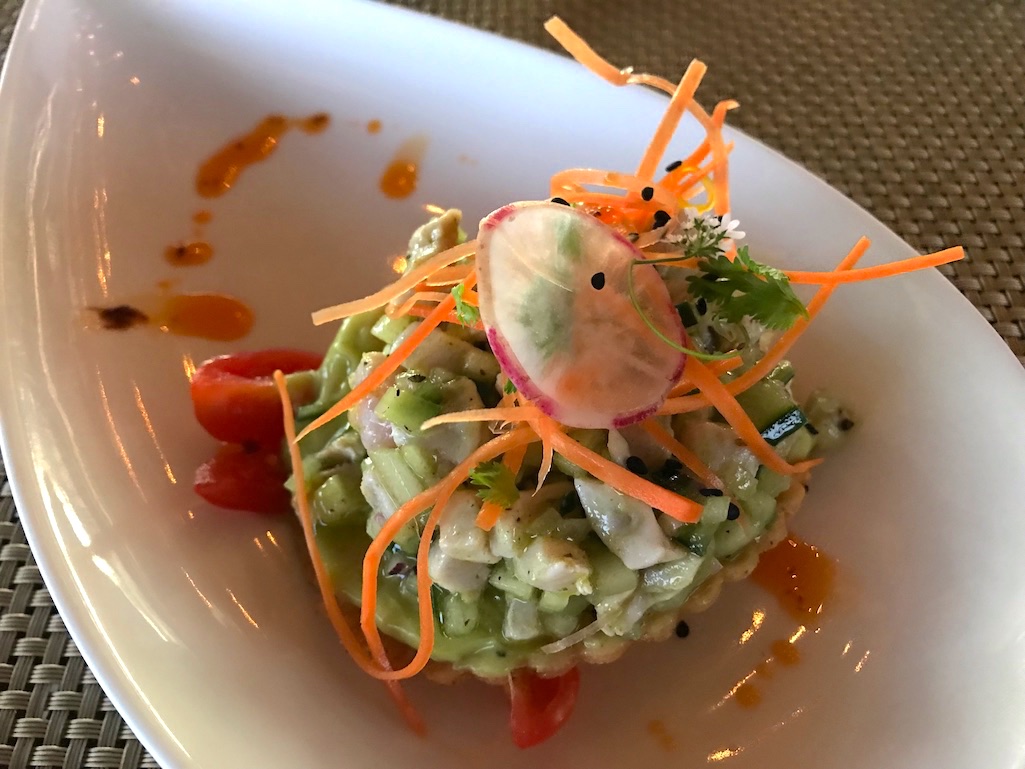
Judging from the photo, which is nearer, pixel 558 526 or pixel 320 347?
pixel 558 526

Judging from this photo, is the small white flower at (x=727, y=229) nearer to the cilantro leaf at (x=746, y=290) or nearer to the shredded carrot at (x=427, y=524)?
the cilantro leaf at (x=746, y=290)

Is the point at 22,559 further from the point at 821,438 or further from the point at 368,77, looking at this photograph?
the point at 821,438

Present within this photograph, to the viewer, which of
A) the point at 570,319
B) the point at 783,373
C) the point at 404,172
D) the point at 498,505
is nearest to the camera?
the point at 570,319

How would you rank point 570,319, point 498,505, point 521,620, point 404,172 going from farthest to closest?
point 404,172, point 521,620, point 498,505, point 570,319

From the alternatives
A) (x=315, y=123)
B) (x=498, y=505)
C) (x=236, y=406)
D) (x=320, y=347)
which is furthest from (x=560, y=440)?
(x=315, y=123)

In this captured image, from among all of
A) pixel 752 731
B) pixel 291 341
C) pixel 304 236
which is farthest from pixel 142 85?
pixel 752 731

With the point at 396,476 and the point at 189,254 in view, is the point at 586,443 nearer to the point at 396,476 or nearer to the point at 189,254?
the point at 396,476

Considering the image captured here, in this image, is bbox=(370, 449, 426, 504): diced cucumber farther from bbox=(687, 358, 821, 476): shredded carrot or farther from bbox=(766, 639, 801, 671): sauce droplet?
bbox=(766, 639, 801, 671): sauce droplet
